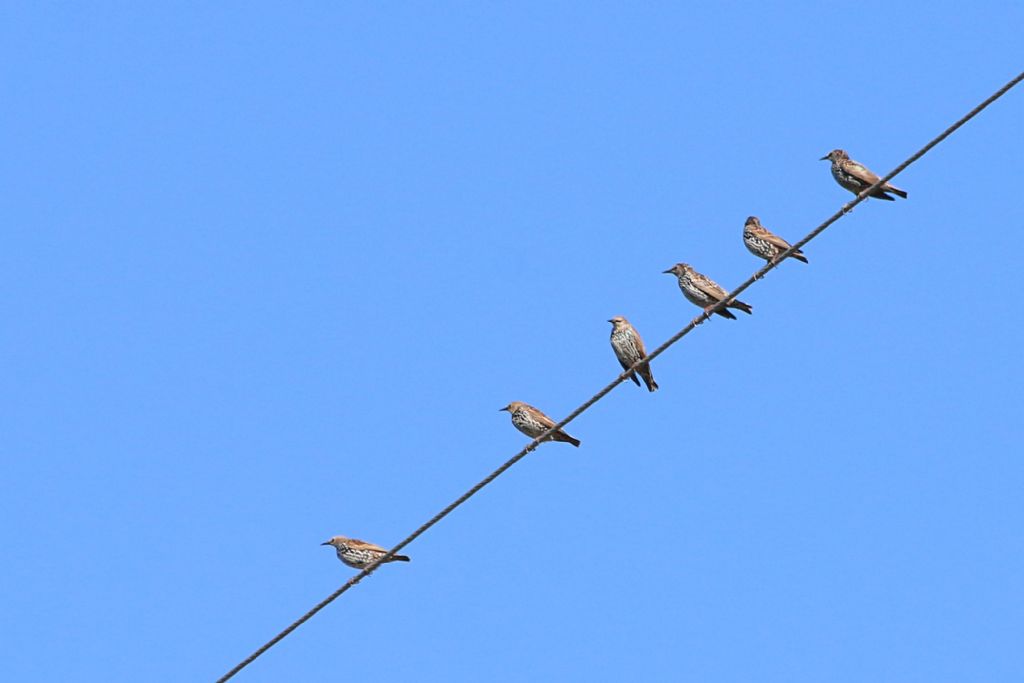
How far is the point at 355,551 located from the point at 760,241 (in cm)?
565

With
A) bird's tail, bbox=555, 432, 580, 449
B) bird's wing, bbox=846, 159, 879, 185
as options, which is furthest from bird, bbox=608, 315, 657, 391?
bird's wing, bbox=846, 159, 879, 185

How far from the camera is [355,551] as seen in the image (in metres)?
19.2

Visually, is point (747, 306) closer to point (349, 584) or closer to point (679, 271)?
point (679, 271)

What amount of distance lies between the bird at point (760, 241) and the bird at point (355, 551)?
530 centimetres

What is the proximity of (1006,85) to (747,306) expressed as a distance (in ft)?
17.1

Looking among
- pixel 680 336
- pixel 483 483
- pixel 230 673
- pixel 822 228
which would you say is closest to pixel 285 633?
pixel 230 673

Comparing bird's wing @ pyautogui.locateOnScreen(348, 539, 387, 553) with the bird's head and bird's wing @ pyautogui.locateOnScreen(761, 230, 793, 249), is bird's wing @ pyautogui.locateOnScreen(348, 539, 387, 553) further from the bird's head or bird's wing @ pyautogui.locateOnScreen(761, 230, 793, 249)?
bird's wing @ pyautogui.locateOnScreen(761, 230, 793, 249)

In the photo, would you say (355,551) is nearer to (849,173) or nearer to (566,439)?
(566,439)

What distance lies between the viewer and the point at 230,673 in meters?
12.6

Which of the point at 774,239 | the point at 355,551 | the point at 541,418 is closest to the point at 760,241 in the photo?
the point at 774,239

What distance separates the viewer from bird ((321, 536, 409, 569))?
62.1ft

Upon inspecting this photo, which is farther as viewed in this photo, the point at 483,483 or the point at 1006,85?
the point at 483,483

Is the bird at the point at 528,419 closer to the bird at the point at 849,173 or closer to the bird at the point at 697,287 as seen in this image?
the bird at the point at 697,287

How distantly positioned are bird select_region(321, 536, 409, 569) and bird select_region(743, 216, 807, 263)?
5.30m
